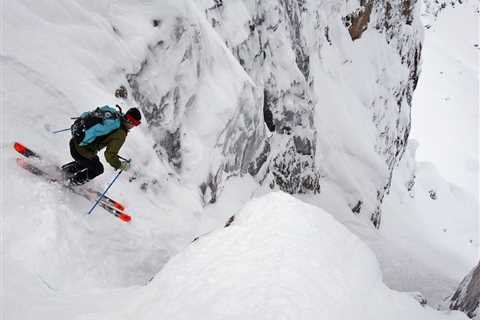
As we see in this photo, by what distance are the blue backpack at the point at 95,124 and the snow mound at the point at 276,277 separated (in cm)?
221

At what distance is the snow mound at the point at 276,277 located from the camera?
440 cm

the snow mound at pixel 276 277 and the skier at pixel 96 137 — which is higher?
the skier at pixel 96 137

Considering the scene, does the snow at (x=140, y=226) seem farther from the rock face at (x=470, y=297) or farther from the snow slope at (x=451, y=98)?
the snow slope at (x=451, y=98)

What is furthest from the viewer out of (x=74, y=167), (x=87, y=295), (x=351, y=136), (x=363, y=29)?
(x=363, y=29)

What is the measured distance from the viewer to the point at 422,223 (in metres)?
31.3

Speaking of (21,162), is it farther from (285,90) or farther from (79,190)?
(285,90)

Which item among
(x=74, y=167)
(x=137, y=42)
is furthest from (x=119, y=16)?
(x=74, y=167)

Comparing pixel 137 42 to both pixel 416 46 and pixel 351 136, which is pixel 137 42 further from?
pixel 416 46

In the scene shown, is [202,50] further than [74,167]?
Yes

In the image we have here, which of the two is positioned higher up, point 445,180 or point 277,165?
point 277,165

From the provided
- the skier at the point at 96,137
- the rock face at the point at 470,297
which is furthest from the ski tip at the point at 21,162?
the rock face at the point at 470,297

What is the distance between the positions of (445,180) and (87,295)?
1764 inches

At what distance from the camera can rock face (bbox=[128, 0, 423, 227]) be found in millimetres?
10141

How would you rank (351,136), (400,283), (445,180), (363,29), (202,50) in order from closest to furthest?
(202,50) < (400,283) < (351,136) < (363,29) < (445,180)
